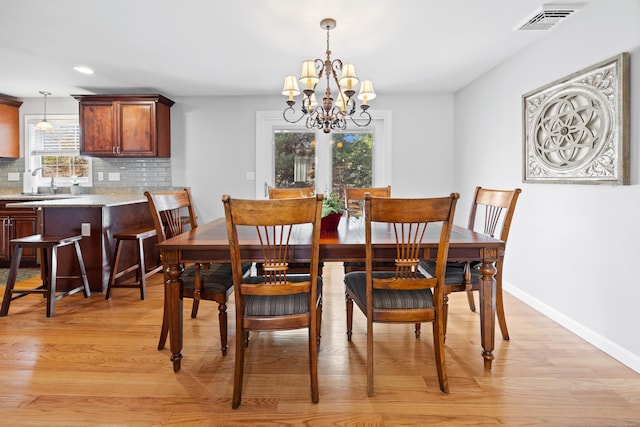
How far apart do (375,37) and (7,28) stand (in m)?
2.81

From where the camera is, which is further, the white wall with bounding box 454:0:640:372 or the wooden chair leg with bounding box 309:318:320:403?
the white wall with bounding box 454:0:640:372

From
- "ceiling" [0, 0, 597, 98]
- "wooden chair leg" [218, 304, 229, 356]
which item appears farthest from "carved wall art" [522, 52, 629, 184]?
"wooden chair leg" [218, 304, 229, 356]

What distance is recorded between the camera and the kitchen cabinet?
14.1 ft

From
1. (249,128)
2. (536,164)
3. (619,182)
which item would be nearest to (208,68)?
(249,128)

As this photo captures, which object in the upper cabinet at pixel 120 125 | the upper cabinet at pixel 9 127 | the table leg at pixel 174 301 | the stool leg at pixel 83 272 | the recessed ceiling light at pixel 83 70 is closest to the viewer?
the table leg at pixel 174 301

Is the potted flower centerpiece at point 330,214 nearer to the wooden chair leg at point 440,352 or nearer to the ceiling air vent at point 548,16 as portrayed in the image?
the wooden chair leg at point 440,352

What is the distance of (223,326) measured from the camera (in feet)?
7.16

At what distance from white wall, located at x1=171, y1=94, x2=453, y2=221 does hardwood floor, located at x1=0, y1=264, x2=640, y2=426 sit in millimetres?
2405

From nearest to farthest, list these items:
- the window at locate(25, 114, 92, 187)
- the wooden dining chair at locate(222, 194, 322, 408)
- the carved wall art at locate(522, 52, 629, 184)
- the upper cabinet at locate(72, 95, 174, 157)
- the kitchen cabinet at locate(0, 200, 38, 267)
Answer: the wooden dining chair at locate(222, 194, 322, 408) → the carved wall art at locate(522, 52, 629, 184) → the kitchen cabinet at locate(0, 200, 38, 267) → the upper cabinet at locate(72, 95, 174, 157) → the window at locate(25, 114, 92, 187)

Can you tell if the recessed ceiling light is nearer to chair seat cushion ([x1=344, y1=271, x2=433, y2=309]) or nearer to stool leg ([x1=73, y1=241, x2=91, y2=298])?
stool leg ([x1=73, y1=241, x2=91, y2=298])

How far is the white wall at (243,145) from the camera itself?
4789 mm

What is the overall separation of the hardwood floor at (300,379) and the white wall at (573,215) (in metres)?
0.22

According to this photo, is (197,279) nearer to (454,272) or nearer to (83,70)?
(454,272)

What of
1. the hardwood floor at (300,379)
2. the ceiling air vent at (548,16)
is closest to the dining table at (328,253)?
the hardwood floor at (300,379)
